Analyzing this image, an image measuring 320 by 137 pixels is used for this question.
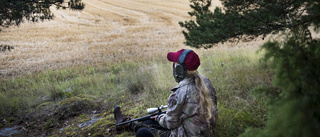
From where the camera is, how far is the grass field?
3.95m

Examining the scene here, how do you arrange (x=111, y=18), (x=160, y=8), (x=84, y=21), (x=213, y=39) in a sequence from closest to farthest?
1. (x=213, y=39)
2. (x=84, y=21)
3. (x=111, y=18)
4. (x=160, y=8)

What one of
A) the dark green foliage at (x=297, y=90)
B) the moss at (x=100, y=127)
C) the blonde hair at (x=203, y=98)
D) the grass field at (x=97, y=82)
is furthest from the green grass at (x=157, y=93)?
the dark green foliage at (x=297, y=90)

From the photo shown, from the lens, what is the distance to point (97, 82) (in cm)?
703

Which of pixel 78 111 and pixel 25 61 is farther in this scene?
pixel 25 61

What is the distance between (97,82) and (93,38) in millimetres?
11401

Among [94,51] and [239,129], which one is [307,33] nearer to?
[239,129]

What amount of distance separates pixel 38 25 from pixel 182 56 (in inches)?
881

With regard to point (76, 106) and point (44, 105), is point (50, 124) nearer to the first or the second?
point (76, 106)

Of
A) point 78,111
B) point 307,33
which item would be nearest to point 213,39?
point 307,33

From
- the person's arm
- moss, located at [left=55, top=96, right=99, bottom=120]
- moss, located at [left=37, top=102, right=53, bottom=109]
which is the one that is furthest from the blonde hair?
moss, located at [left=37, top=102, right=53, bottom=109]

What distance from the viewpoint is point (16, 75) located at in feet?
31.4

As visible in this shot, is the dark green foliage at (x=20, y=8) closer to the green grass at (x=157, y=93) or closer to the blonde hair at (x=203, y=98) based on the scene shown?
the green grass at (x=157, y=93)

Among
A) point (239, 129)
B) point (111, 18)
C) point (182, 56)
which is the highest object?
point (111, 18)

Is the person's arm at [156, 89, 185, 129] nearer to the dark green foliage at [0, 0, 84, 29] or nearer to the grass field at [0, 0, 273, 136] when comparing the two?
the grass field at [0, 0, 273, 136]
